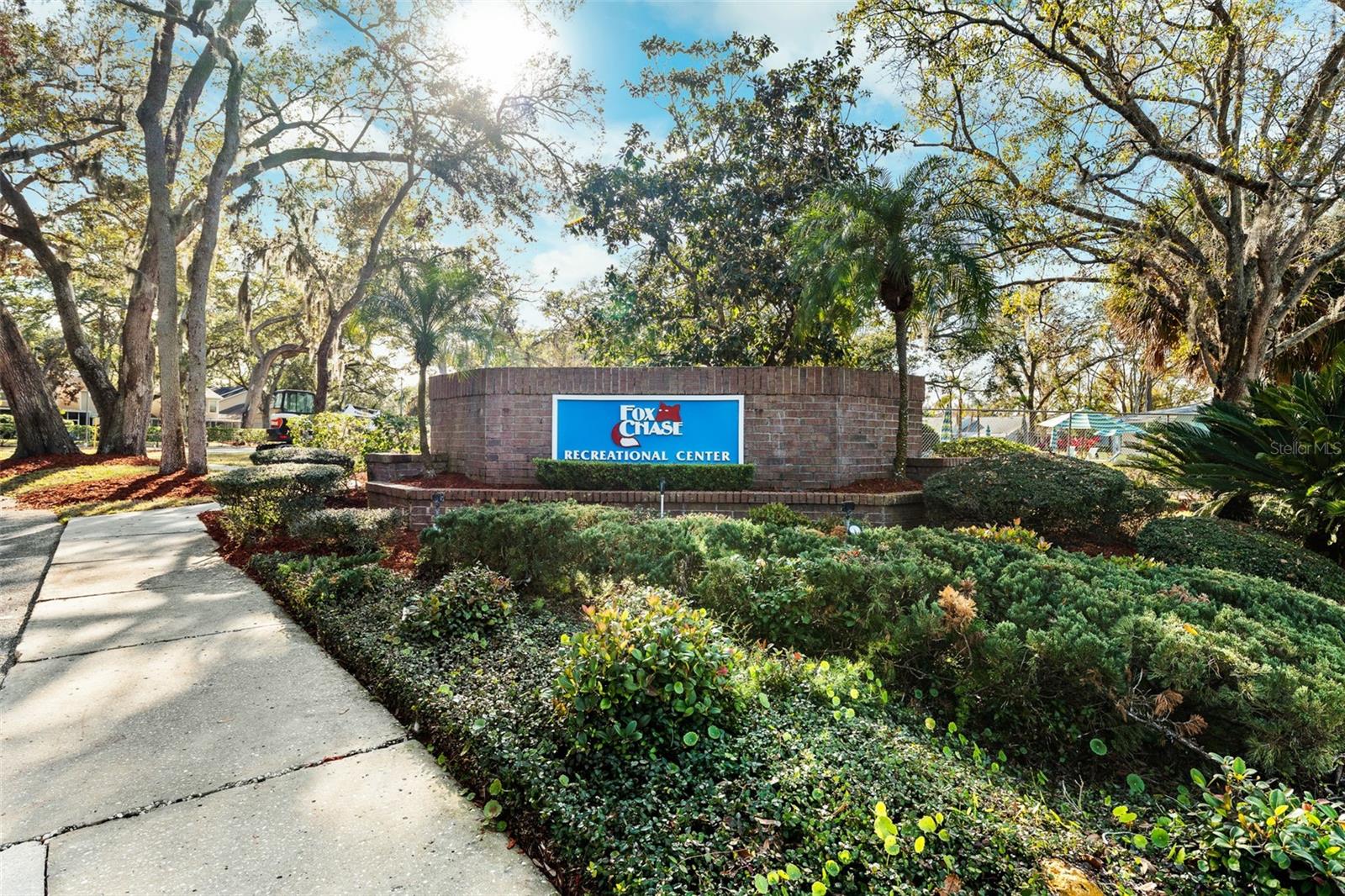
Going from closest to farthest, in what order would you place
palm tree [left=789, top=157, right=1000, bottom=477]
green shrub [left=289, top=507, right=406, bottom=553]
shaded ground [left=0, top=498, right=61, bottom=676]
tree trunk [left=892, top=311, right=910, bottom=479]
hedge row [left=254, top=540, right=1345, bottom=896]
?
hedge row [left=254, top=540, right=1345, bottom=896] → shaded ground [left=0, top=498, right=61, bottom=676] → green shrub [left=289, top=507, right=406, bottom=553] → palm tree [left=789, top=157, right=1000, bottom=477] → tree trunk [left=892, top=311, right=910, bottom=479]

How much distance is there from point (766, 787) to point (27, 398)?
1752 cm

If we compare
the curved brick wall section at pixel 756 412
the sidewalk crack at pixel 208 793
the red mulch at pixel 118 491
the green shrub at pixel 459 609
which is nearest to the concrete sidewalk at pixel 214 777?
the sidewalk crack at pixel 208 793

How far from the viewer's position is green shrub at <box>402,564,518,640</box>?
3.40 m

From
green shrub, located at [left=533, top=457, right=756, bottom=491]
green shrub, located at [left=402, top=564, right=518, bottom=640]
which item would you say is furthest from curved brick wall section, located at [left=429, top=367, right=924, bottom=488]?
green shrub, located at [left=402, top=564, right=518, bottom=640]

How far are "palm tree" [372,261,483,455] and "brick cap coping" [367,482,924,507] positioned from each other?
6.79 feet

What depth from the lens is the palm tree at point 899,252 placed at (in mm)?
7766

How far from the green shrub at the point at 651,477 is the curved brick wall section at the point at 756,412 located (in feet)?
1.87

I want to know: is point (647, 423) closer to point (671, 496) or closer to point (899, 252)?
point (671, 496)

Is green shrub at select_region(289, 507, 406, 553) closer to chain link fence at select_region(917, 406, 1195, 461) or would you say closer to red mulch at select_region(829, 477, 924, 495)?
red mulch at select_region(829, 477, 924, 495)

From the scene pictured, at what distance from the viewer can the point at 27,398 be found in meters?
13.0

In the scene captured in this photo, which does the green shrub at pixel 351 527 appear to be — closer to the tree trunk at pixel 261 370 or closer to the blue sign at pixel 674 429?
the blue sign at pixel 674 429

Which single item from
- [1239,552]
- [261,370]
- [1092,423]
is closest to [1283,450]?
[1239,552]

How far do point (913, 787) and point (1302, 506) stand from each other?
4978 millimetres

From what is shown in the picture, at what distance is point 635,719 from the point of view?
2.23 m
